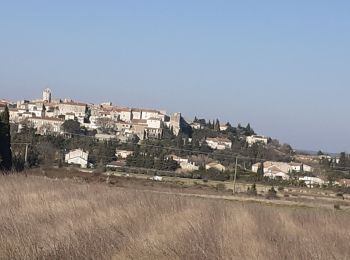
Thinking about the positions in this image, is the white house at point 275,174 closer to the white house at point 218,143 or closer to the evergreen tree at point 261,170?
the evergreen tree at point 261,170

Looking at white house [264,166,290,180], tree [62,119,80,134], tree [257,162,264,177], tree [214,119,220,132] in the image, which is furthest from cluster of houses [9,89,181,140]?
tree [257,162,264,177]

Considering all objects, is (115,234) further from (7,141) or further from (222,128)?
(222,128)

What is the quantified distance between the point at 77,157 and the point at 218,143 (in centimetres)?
3268

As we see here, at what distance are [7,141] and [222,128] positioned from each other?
246 ft

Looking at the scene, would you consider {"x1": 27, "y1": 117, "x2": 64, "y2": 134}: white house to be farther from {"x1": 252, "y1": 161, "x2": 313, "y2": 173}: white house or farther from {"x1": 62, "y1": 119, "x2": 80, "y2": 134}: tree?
{"x1": 252, "y1": 161, "x2": 313, "y2": 173}: white house

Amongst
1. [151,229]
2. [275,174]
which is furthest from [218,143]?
[151,229]

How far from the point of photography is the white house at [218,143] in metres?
81.0

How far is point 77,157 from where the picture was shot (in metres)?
55.1

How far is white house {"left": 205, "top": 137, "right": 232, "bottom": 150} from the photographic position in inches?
3189

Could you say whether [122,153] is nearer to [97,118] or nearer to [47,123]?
[47,123]

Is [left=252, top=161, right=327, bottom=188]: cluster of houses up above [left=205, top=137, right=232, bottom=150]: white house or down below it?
below

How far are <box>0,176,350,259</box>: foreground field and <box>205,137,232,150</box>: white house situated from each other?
69106 millimetres

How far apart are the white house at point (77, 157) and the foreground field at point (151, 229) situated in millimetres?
41560

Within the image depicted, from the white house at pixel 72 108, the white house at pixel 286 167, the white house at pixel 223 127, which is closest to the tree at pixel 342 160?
the white house at pixel 286 167
